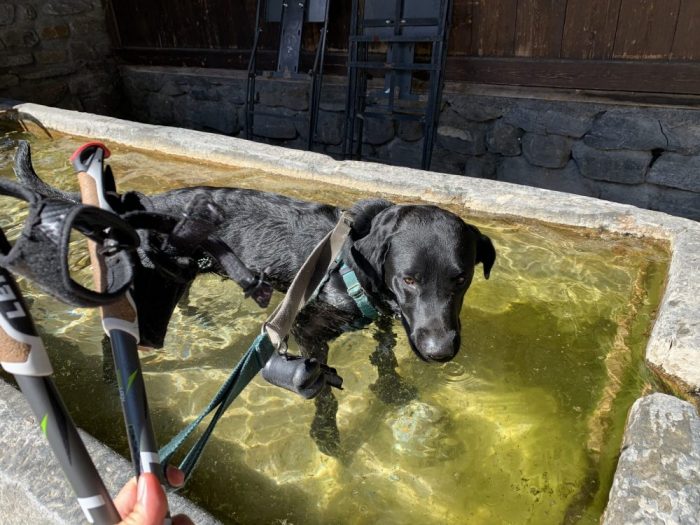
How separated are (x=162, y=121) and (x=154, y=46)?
129 cm

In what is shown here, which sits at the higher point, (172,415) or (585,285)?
(585,285)

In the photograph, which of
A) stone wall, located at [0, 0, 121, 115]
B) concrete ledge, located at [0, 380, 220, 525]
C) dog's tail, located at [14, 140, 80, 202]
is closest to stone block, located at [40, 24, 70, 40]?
stone wall, located at [0, 0, 121, 115]

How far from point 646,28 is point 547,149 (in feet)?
4.69

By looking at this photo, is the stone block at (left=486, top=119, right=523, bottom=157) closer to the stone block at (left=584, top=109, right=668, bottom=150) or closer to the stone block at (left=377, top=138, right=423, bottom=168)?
the stone block at (left=584, top=109, right=668, bottom=150)

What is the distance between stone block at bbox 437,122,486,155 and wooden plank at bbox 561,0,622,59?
47.8 inches

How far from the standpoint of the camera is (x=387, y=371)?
9.22ft

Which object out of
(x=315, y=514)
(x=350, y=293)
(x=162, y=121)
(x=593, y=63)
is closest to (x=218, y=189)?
(x=350, y=293)

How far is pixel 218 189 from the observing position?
2740 mm

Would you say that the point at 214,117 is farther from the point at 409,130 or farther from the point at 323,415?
the point at 323,415

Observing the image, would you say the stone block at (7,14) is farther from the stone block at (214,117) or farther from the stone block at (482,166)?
the stone block at (482,166)

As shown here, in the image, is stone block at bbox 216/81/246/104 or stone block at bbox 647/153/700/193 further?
stone block at bbox 216/81/246/104

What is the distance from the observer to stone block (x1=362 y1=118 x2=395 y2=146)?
6.66m

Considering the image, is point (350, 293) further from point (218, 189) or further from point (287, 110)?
point (287, 110)

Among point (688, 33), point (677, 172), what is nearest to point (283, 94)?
point (688, 33)
